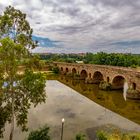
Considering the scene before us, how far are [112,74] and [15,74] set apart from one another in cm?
4271

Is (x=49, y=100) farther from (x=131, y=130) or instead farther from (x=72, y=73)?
(x=72, y=73)

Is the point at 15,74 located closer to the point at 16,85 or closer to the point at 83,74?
the point at 16,85

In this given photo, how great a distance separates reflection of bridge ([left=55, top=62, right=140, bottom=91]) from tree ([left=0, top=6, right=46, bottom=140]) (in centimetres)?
3220

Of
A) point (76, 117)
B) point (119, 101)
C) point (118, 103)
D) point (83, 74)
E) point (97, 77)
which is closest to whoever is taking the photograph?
point (76, 117)

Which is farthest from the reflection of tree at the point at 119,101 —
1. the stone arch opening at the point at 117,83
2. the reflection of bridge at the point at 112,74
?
the stone arch opening at the point at 117,83

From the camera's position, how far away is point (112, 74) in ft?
193

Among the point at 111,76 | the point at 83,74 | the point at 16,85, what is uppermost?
the point at 16,85

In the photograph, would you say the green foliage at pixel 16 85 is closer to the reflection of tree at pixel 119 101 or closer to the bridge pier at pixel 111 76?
the reflection of tree at pixel 119 101

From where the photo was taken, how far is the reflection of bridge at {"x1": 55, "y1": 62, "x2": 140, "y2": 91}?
49344mm

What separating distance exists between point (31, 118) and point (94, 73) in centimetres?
4041

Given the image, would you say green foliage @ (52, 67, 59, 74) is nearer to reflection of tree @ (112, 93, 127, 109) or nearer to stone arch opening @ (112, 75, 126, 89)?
stone arch opening @ (112, 75, 126, 89)

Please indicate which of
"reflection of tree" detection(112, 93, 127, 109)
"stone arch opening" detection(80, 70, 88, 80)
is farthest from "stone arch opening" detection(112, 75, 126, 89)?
"stone arch opening" detection(80, 70, 88, 80)

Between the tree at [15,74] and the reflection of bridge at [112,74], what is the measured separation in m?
32.2

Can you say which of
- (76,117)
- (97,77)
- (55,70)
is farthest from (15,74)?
(55,70)
